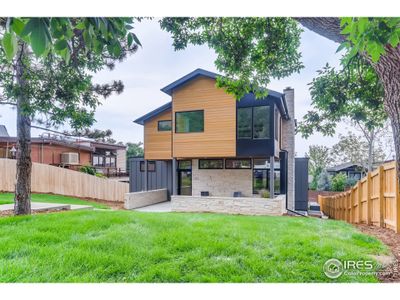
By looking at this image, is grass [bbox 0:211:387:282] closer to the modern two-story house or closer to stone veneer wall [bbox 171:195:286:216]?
stone veneer wall [bbox 171:195:286:216]

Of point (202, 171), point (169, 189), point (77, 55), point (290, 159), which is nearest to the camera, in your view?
point (77, 55)

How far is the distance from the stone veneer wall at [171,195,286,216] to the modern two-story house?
94 centimetres

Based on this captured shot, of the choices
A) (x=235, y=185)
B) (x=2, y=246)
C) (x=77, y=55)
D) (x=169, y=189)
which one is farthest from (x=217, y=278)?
(x=169, y=189)

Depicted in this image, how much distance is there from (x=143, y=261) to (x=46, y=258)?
82cm

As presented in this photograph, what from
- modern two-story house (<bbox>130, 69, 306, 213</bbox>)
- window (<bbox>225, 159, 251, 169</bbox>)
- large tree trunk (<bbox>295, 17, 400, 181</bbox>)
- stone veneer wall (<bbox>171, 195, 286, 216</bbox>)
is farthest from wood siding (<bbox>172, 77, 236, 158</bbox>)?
large tree trunk (<bbox>295, 17, 400, 181</bbox>)

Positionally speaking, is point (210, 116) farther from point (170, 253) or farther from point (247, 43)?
point (170, 253)

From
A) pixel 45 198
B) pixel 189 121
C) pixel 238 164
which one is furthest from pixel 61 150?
pixel 238 164

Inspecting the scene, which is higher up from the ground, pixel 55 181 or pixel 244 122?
pixel 244 122

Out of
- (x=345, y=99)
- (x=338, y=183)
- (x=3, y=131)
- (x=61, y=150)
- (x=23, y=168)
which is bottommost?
(x=338, y=183)

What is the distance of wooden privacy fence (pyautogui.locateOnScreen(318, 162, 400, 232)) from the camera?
2986 millimetres

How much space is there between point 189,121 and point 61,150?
412 centimetres

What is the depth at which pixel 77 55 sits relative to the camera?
2912 millimetres

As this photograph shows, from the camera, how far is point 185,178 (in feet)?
27.4

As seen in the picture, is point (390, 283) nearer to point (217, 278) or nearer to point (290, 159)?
point (217, 278)
